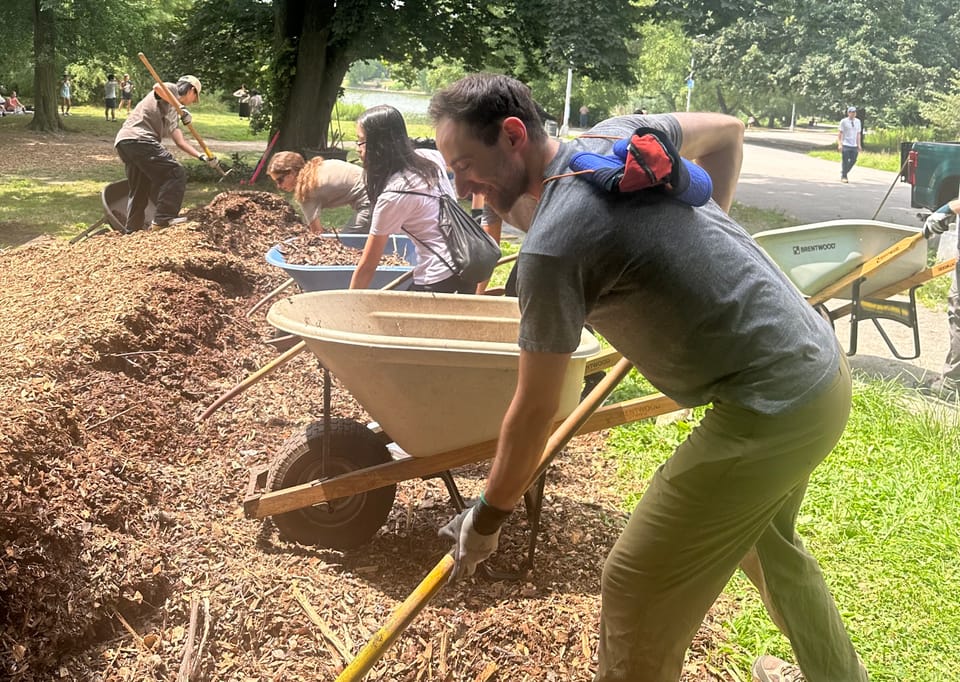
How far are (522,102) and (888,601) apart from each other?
2.39 metres

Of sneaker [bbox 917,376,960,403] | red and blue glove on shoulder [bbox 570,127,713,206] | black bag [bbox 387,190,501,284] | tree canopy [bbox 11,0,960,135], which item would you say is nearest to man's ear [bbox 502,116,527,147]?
red and blue glove on shoulder [bbox 570,127,713,206]

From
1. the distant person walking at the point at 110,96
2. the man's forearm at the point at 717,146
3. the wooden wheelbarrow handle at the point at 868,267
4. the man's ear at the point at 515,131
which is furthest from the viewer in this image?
the distant person walking at the point at 110,96

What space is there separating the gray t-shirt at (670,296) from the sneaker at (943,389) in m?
3.90

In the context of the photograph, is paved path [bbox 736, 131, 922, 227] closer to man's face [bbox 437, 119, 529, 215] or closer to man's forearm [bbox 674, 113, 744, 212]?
man's forearm [bbox 674, 113, 744, 212]

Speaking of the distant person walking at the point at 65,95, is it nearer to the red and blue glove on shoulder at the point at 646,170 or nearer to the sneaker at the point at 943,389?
the sneaker at the point at 943,389

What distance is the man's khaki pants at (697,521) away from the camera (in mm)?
1829

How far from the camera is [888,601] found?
3104mm

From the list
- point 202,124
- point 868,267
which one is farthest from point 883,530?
point 202,124

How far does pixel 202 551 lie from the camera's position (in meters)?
3.18

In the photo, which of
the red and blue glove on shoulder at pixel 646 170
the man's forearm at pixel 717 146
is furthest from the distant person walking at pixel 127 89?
the red and blue glove on shoulder at pixel 646 170

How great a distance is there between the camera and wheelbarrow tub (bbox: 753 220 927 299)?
5398mm

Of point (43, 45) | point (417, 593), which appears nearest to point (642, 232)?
point (417, 593)

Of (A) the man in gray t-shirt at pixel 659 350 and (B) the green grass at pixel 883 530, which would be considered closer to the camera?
(A) the man in gray t-shirt at pixel 659 350

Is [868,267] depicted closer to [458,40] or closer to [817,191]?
[458,40]
